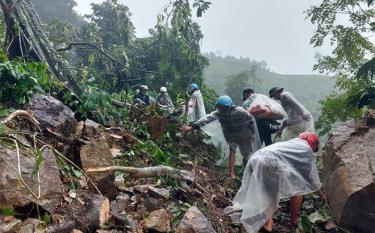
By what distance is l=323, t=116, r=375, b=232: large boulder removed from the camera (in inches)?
167

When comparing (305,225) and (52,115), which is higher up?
(52,115)

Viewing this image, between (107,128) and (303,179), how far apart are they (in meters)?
2.64

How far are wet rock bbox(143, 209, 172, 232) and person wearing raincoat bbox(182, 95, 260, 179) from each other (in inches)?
85.5

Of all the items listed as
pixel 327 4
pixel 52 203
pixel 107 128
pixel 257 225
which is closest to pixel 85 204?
pixel 52 203

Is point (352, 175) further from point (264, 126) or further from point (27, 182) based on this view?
point (27, 182)

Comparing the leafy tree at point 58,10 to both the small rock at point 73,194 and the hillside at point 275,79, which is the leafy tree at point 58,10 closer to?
the hillside at point 275,79

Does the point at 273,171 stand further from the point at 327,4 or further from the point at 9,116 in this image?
the point at 327,4

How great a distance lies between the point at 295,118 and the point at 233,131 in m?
1.04

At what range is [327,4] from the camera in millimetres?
11016

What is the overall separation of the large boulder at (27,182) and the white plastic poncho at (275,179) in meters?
1.88

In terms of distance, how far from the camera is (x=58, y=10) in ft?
97.0

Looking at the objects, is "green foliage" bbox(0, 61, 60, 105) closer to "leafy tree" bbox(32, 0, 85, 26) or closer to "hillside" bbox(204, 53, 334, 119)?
"leafy tree" bbox(32, 0, 85, 26)

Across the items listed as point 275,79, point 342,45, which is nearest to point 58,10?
point 342,45

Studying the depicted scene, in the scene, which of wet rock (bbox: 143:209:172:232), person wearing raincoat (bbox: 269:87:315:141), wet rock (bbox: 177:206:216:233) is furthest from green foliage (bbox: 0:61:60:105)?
person wearing raincoat (bbox: 269:87:315:141)
